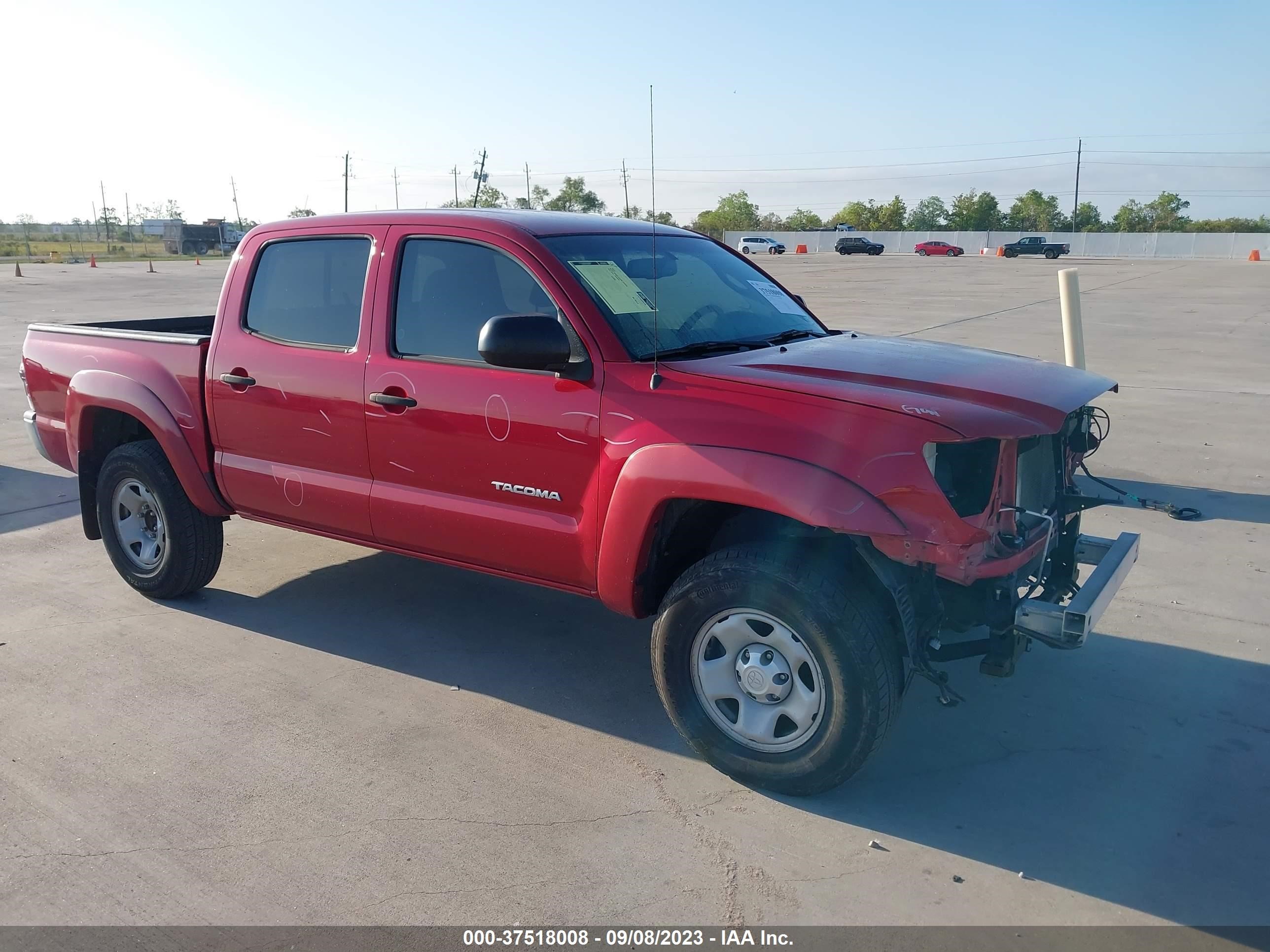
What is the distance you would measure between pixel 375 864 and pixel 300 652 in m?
1.81

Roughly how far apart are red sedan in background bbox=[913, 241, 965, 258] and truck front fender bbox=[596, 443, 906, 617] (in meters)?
63.0

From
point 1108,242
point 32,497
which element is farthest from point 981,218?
point 32,497

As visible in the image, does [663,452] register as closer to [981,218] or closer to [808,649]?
[808,649]

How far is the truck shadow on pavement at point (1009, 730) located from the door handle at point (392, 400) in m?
1.23

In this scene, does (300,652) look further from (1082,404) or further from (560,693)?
(1082,404)

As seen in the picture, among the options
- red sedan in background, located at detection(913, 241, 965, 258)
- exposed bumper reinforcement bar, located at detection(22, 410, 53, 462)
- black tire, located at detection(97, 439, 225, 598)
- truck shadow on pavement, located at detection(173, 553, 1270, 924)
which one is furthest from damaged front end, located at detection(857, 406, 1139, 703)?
red sedan in background, located at detection(913, 241, 965, 258)

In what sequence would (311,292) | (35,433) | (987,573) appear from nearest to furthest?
1. (987,573)
2. (311,292)
3. (35,433)

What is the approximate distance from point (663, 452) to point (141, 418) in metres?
3.07

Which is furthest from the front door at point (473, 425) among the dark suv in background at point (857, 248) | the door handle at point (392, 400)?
the dark suv in background at point (857, 248)

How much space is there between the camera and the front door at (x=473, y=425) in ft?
12.7

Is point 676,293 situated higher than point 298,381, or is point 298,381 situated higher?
point 676,293

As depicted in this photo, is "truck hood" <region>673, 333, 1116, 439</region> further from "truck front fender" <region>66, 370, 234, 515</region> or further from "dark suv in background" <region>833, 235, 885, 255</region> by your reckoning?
"dark suv in background" <region>833, 235, 885, 255</region>

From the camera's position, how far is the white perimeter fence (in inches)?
2552

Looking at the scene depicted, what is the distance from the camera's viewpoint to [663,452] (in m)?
3.55
